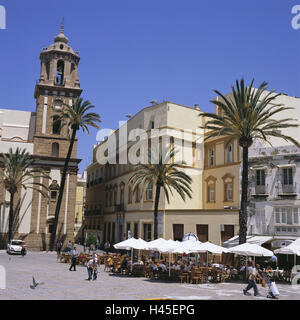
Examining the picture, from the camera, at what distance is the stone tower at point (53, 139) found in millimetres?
51000

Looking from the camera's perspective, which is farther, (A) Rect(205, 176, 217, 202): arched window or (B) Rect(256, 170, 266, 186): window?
(A) Rect(205, 176, 217, 202): arched window

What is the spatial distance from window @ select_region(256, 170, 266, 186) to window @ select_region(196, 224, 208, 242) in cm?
668

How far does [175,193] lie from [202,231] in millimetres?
5932

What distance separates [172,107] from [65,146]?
17964 mm

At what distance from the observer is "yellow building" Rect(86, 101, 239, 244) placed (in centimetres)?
3800

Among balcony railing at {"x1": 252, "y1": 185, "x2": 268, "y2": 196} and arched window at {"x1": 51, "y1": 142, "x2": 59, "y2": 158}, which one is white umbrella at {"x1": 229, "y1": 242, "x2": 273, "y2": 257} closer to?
balcony railing at {"x1": 252, "y1": 185, "x2": 268, "y2": 196}

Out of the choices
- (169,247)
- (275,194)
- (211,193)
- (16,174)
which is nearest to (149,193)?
(211,193)

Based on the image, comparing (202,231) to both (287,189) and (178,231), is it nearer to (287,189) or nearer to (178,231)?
(178,231)

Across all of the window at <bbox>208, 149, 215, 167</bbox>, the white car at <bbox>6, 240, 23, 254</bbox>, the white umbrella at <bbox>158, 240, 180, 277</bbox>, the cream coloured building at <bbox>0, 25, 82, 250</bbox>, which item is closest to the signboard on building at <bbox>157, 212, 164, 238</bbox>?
the window at <bbox>208, 149, 215, 167</bbox>

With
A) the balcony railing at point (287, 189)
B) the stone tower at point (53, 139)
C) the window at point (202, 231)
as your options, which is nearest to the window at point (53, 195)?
the stone tower at point (53, 139)

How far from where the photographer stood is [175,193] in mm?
42188

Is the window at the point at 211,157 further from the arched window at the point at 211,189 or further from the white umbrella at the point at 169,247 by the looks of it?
the white umbrella at the point at 169,247
